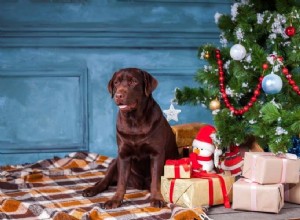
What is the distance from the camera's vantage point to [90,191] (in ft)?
8.36

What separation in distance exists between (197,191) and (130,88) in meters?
0.50

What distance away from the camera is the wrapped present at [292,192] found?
95.0 inches

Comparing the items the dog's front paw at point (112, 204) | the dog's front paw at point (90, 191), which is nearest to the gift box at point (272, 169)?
the dog's front paw at point (112, 204)

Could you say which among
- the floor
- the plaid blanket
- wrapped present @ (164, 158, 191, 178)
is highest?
wrapped present @ (164, 158, 191, 178)

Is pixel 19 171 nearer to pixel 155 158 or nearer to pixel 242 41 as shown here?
pixel 155 158

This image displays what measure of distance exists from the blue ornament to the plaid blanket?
0.64 m

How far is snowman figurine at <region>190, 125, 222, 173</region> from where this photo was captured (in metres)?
2.50

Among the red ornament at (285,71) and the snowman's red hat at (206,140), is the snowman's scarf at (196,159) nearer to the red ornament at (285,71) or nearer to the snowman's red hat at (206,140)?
the snowman's red hat at (206,140)

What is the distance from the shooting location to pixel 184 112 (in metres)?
3.54

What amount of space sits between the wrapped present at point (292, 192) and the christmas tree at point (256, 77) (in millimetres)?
229

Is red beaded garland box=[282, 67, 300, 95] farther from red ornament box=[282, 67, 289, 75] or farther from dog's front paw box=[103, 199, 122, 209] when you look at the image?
dog's front paw box=[103, 199, 122, 209]

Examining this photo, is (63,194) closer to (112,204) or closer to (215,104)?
(112,204)

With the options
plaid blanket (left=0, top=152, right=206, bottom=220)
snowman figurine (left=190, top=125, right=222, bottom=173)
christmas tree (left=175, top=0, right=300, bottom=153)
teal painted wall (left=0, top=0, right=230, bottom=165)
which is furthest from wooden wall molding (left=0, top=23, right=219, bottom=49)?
snowman figurine (left=190, top=125, right=222, bottom=173)

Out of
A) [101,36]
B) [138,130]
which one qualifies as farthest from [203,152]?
[101,36]
